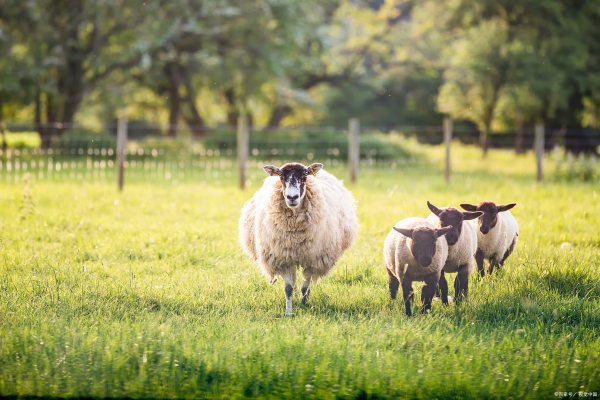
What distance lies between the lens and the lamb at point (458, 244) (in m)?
6.52

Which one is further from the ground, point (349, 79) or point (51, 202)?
point (349, 79)

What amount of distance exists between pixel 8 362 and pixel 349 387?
2505 millimetres

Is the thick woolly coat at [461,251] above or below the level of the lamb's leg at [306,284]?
above

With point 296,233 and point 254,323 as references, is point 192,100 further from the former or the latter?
point 254,323

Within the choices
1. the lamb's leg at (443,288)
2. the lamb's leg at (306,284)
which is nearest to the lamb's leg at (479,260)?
the lamb's leg at (443,288)

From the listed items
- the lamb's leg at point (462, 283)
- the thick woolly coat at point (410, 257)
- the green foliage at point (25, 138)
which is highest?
the green foliage at point (25, 138)

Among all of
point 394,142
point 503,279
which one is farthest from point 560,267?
point 394,142

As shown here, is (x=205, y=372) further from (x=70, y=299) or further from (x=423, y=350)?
(x=70, y=299)

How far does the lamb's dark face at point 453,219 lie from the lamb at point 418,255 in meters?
0.10

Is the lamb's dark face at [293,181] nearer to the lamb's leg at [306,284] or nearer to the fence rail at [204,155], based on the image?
the lamb's leg at [306,284]

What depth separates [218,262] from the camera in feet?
27.3

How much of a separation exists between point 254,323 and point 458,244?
210 cm

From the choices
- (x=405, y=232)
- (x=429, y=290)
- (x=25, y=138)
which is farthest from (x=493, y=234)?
(x=25, y=138)

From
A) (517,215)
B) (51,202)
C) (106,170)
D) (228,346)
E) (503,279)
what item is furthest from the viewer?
(106,170)
